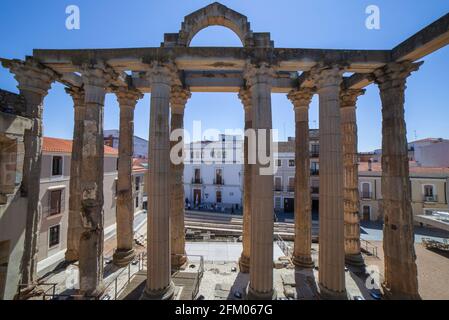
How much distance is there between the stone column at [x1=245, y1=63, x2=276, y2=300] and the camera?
6.33 metres

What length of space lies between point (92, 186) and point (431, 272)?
1673 centimetres

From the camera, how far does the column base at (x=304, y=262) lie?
932cm

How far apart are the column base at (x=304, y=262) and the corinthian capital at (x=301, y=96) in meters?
7.23

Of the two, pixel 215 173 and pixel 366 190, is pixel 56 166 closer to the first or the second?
pixel 215 173

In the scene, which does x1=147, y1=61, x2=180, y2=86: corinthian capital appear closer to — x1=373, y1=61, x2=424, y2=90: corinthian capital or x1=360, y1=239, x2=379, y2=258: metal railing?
x1=373, y1=61, x2=424, y2=90: corinthian capital

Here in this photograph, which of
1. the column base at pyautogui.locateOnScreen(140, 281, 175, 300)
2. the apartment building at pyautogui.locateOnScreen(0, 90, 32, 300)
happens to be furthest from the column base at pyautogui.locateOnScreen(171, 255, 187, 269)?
the apartment building at pyautogui.locateOnScreen(0, 90, 32, 300)

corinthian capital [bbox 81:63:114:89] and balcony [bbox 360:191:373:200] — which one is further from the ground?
corinthian capital [bbox 81:63:114:89]

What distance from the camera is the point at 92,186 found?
6.78 m

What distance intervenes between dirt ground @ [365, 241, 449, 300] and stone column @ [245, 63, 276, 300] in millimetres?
7352

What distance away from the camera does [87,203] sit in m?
6.67
